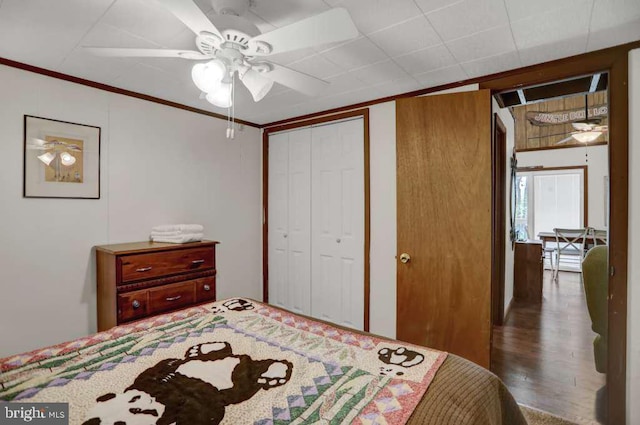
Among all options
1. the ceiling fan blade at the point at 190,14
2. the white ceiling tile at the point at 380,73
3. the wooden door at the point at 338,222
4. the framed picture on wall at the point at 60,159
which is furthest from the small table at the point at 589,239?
the framed picture on wall at the point at 60,159

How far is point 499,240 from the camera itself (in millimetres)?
3631

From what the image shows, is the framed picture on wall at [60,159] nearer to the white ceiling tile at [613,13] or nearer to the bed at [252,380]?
the bed at [252,380]

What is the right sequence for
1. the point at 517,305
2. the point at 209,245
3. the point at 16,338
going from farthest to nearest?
the point at 517,305 < the point at 209,245 < the point at 16,338

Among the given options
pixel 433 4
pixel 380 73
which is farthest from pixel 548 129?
pixel 433 4

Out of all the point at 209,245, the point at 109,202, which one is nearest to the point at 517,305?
the point at 209,245

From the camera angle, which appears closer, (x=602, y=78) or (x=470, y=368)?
(x=470, y=368)

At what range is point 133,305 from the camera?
238cm

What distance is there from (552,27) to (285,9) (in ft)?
4.86

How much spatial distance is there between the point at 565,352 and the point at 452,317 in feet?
4.71

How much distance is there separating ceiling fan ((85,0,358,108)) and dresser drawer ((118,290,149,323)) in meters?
1.59

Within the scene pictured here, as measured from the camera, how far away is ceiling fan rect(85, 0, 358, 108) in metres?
1.20

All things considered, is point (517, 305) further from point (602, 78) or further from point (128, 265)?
point (128, 265)

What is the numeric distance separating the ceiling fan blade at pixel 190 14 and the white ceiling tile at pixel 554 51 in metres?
1.93

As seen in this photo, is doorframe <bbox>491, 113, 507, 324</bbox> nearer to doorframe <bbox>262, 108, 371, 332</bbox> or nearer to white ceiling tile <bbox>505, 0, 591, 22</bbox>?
doorframe <bbox>262, 108, 371, 332</bbox>
